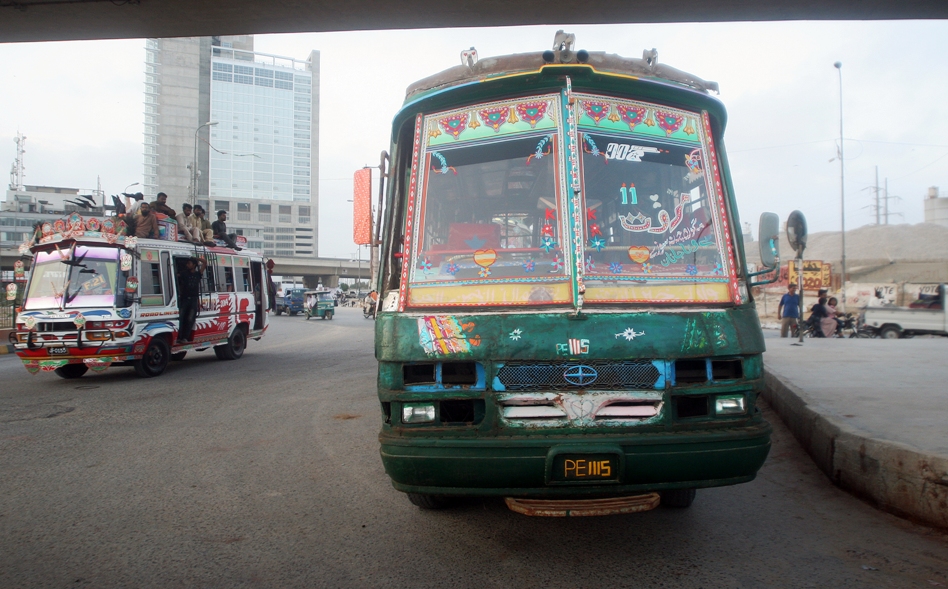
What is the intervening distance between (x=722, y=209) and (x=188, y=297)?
11116 millimetres

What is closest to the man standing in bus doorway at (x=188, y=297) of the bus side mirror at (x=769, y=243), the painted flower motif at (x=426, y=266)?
the painted flower motif at (x=426, y=266)

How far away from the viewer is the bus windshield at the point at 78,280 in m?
10.1

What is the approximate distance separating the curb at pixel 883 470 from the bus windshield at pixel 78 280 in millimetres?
10354

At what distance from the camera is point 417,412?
3.19 m

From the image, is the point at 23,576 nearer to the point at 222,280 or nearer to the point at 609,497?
the point at 609,497

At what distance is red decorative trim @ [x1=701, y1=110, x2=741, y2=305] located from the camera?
11.5 ft

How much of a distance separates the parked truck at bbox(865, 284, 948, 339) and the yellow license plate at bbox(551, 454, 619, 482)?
22.4 meters

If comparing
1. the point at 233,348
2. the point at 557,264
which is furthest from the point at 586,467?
the point at 233,348

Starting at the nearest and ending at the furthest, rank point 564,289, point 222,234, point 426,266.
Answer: point 564,289, point 426,266, point 222,234

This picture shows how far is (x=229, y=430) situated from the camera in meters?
6.64

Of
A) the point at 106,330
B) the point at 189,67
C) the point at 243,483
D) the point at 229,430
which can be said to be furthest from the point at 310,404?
the point at 189,67

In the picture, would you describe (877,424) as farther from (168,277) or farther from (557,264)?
(168,277)

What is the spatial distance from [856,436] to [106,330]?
34.4 feet

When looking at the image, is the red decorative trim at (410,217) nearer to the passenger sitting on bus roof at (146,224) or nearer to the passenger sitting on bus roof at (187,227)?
the passenger sitting on bus roof at (146,224)
